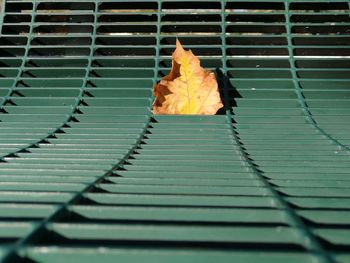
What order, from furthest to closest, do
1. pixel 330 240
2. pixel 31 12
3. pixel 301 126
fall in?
1. pixel 31 12
2. pixel 301 126
3. pixel 330 240

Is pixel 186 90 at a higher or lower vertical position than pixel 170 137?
higher

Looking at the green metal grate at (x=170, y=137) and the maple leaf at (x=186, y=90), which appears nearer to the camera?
the green metal grate at (x=170, y=137)

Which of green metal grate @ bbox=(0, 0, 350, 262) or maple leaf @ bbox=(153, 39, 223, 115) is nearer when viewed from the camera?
green metal grate @ bbox=(0, 0, 350, 262)

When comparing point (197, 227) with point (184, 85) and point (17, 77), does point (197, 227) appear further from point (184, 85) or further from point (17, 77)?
point (17, 77)

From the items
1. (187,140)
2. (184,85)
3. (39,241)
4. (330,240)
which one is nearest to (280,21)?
(184,85)
